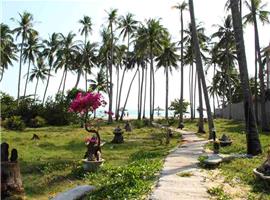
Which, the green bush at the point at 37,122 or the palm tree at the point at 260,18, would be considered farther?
the green bush at the point at 37,122

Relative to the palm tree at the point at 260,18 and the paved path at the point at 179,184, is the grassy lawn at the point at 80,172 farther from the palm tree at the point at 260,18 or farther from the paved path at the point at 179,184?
the palm tree at the point at 260,18

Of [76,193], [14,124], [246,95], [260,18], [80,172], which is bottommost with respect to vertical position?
[76,193]

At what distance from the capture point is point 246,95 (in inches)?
695

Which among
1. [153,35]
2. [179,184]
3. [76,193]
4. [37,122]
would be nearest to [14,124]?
[37,122]

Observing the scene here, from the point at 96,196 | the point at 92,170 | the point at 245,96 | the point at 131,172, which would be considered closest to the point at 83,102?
the point at 92,170

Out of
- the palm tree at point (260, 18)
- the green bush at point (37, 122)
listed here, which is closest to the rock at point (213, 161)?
the palm tree at point (260, 18)

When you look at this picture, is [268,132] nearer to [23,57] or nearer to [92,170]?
[92,170]

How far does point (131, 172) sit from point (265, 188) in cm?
341

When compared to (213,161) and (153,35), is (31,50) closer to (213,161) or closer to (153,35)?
(153,35)

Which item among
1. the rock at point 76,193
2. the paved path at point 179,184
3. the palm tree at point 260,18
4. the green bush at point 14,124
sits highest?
the palm tree at point 260,18

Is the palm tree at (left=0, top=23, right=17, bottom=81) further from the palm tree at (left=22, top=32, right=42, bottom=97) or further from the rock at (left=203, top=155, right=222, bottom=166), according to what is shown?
the rock at (left=203, top=155, right=222, bottom=166)

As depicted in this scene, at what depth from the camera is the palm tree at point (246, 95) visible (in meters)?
17.2

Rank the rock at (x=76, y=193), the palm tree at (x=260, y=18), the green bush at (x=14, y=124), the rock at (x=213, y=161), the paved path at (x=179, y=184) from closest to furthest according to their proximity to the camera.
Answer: the paved path at (x=179, y=184), the rock at (x=76, y=193), the rock at (x=213, y=161), the palm tree at (x=260, y=18), the green bush at (x=14, y=124)

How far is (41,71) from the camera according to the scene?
246 ft
